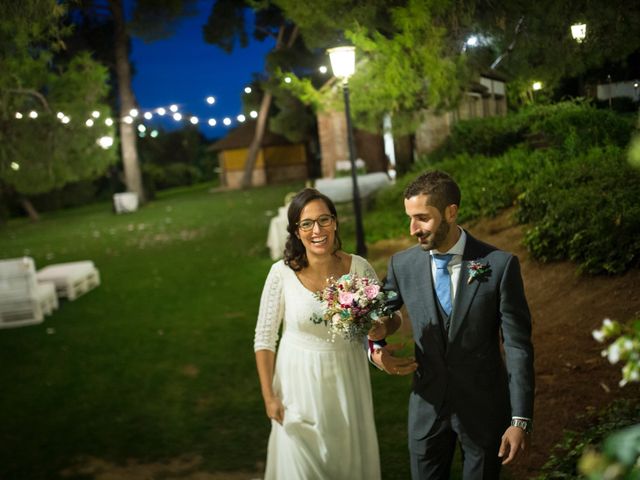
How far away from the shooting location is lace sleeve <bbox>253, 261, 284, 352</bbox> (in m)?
3.57

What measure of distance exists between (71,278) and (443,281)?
985 cm

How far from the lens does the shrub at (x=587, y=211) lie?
21.2 feet

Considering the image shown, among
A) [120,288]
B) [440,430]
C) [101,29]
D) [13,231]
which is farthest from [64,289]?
[101,29]

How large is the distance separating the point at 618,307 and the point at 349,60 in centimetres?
623

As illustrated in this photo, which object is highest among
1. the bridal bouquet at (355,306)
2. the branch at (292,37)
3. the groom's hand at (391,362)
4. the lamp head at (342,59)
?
the branch at (292,37)

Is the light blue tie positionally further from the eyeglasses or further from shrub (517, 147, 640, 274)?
shrub (517, 147, 640, 274)

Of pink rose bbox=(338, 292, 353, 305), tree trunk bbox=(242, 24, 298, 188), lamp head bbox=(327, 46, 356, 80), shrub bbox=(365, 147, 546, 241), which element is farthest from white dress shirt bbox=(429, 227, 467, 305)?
tree trunk bbox=(242, 24, 298, 188)

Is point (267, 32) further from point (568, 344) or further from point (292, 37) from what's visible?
point (568, 344)

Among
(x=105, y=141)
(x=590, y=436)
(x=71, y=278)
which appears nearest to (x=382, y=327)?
(x=590, y=436)

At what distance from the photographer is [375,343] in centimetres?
311

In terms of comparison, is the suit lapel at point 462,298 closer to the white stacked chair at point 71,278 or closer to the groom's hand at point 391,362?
the groom's hand at point 391,362

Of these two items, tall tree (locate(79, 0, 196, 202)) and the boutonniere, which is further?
tall tree (locate(79, 0, 196, 202))

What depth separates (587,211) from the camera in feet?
23.1

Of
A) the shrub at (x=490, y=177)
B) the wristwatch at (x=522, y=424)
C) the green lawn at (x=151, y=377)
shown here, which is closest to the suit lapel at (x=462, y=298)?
the wristwatch at (x=522, y=424)
